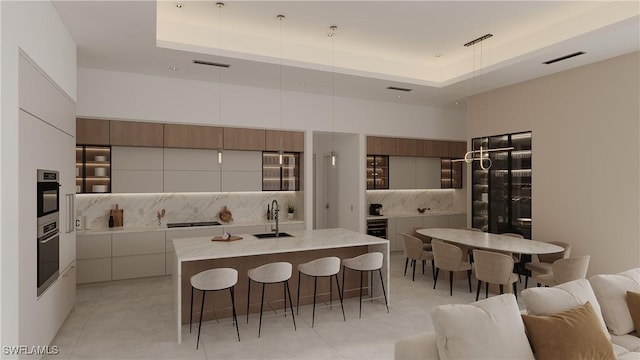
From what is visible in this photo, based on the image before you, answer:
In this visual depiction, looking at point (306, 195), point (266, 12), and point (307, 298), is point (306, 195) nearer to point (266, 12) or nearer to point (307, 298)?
point (307, 298)

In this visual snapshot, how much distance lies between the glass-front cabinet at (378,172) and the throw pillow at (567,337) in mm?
5997

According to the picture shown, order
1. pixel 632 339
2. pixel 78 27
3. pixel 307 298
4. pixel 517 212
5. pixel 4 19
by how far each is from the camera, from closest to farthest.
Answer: pixel 4 19 < pixel 632 339 < pixel 78 27 < pixel 307 298 < pixel 517 212

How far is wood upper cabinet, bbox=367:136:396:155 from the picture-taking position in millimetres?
7961

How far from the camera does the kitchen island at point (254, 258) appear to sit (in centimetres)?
402

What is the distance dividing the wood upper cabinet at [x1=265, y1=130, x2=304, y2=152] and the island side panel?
106 inches

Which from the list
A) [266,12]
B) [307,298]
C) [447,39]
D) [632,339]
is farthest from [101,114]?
[632,339]

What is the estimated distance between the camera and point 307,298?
491cm

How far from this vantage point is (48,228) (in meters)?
3.46

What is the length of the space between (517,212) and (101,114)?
688 cm

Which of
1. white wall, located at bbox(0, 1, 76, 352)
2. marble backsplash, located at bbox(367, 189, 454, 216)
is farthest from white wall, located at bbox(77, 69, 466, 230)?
white wall, located at bbox(0, 1, 76, 352)

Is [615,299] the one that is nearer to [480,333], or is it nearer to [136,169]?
[480,333]

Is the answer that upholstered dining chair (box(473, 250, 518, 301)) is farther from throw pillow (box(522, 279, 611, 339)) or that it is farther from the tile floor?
throw pillow (box(522, 279, 611, 339))

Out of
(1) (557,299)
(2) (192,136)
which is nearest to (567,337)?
(1) (557,299)

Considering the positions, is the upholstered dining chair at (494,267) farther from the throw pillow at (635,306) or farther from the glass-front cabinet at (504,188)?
the glass-front cabinet at (504,188)
